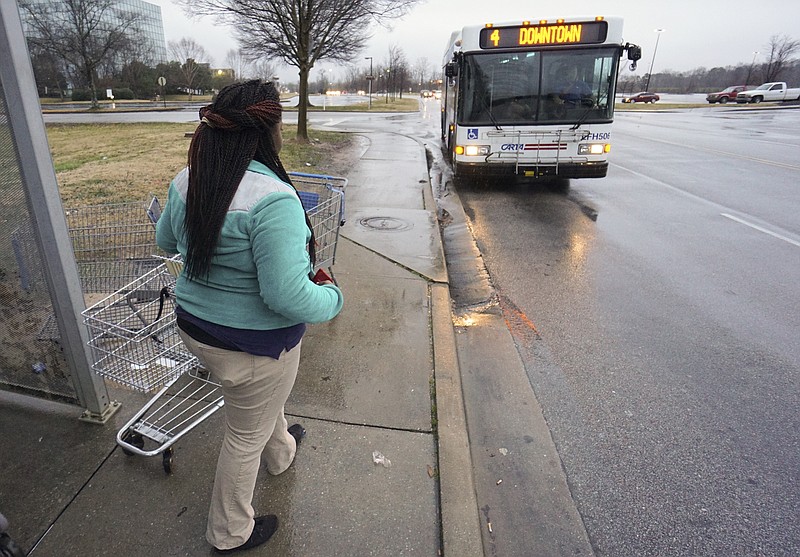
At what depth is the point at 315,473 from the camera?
8.24 feet

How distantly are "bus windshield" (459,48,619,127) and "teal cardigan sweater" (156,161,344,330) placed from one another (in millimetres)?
8158

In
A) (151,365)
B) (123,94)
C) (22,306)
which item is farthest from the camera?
(123,94)

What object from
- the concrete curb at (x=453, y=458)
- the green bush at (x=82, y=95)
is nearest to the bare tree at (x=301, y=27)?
the concrete curb at (x=453, y=458)

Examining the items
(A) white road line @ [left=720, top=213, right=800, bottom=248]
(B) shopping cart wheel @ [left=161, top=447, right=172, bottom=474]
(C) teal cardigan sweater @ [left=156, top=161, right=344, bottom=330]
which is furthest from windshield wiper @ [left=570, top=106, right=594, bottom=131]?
(B) shopping cart wheel @ [left=161, top=447, right=172, bottom=474]

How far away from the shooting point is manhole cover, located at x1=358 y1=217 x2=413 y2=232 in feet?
23.3

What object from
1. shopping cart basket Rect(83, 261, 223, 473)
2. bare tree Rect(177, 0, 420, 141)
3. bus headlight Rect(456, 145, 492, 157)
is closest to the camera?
shopping cart basket Rect(83, 261, 223, 473)

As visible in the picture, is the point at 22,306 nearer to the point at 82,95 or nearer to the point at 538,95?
the point at 538,95

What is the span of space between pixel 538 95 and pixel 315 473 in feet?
27.5

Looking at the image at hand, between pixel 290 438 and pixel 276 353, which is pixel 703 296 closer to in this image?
pixel 290 438

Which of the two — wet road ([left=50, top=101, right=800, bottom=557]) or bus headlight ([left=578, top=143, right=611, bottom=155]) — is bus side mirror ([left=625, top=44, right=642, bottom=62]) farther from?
wet road ([left=50, top=101, right=800, bottom=557])

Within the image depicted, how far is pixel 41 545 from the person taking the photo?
2.06 metres

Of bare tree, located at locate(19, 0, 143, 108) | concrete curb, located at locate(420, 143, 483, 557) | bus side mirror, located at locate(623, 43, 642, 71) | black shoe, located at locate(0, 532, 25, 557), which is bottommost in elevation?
concrete curb, located at locate(420, 143, 483, 557)

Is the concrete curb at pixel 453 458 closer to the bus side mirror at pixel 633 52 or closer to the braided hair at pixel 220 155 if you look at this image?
the braided hair at pixel 220 155

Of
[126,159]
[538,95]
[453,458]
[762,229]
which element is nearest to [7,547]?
[453,458]
